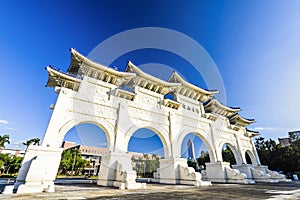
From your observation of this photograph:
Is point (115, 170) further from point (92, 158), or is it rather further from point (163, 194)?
point (92, 158)

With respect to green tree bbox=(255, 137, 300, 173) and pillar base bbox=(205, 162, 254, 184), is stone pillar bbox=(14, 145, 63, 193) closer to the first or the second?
pillar base bbox=(205, 162, 254, 184)

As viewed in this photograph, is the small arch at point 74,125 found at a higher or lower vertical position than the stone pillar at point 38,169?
higher

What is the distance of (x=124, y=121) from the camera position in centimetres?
1107

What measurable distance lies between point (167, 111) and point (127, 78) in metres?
4.60

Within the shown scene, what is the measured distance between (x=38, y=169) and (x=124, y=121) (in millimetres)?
5432

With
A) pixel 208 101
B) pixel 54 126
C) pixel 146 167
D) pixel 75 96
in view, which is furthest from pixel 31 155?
pixel 146 167

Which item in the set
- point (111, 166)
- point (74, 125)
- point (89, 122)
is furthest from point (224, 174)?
point (74, 125)

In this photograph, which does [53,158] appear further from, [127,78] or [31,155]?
[127,78]

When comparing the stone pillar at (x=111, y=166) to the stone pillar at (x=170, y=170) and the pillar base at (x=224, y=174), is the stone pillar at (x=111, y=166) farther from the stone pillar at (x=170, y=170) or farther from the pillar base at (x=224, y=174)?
the pillar base at (x=224, y=174)

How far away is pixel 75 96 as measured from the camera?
1015 cm

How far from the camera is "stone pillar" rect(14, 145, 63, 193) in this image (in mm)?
6473

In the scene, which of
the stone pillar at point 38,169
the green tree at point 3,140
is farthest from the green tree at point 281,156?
the green tree at point 3,140

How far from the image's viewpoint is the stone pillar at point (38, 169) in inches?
255

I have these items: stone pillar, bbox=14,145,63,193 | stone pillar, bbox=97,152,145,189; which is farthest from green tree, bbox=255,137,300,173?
stone pillar, bbox=14,145,63,193
